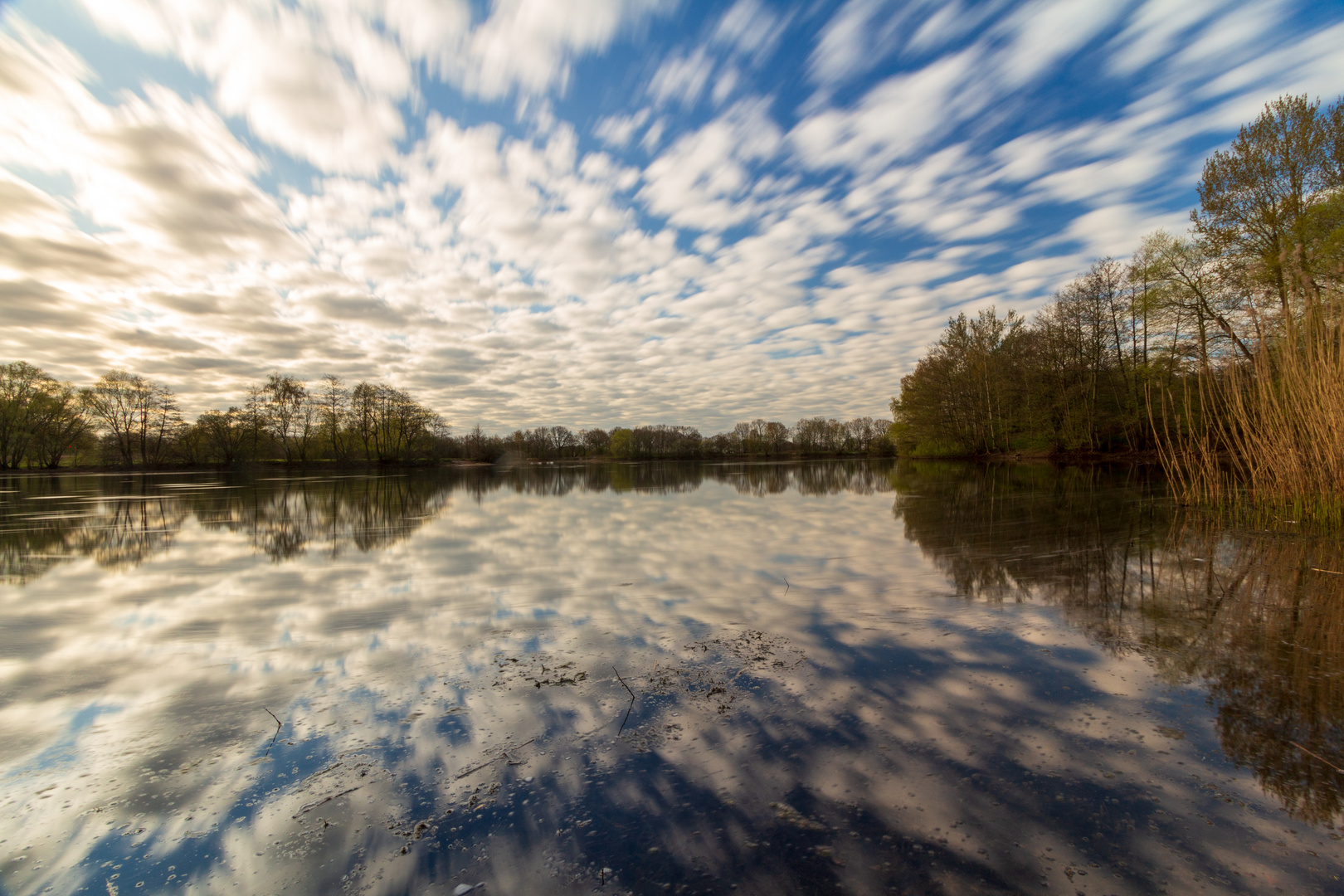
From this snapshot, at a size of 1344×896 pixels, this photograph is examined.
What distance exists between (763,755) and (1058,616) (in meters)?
3.88

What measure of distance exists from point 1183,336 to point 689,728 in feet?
102

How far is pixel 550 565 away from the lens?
7.94 meters

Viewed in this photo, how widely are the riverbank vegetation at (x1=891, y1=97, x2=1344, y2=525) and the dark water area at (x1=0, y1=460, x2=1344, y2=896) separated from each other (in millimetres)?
2745

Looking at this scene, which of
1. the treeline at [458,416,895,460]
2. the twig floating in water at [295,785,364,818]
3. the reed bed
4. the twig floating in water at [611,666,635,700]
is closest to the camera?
the twig floating in water at [295,785,364,818]

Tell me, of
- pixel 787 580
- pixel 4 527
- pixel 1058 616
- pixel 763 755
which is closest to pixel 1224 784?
pixel 763 755

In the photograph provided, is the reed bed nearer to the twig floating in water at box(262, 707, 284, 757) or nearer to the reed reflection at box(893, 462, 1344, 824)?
the reed reflection at box(893, 462, 1344, 824)

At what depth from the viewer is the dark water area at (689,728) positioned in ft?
6.89

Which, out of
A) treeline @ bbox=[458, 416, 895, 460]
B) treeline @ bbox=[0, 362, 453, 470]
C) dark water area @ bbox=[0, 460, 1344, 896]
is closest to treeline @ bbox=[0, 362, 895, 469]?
treeline @ bbox=[0, 362, 453, 470]

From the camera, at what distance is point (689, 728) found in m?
3.14

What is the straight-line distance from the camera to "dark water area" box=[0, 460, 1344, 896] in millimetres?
2102

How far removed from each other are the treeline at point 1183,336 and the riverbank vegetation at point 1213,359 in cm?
6

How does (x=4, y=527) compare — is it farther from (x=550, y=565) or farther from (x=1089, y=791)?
(x=1089, y=791)

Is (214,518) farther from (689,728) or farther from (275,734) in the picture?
(689,728)

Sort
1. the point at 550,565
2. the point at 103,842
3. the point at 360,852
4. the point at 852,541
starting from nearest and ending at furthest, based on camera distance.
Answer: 1. the point at 360,852
2. the point at 103,842
3. the point at 550,565
4. the point at 852,541
